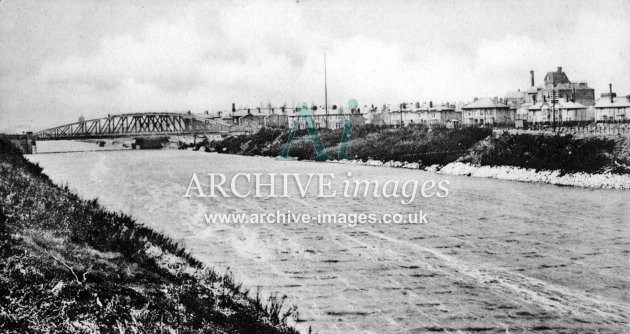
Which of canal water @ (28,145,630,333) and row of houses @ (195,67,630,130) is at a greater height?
row of houses @ (195,67,630,130)

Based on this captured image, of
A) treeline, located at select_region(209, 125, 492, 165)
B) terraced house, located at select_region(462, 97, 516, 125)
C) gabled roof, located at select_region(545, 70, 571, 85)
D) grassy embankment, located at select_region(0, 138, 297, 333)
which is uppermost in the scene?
gabled roof, located at select_region(545, 70, 571, 85)

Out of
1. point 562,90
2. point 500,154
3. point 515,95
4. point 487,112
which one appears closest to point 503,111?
point 487,112

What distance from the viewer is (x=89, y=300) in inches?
297

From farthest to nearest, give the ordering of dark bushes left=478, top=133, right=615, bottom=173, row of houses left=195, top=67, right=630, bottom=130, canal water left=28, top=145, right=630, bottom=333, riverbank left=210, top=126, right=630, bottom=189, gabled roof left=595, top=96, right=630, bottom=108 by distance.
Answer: row of houses left=195, top=67, right=630, bottom=130 → gabled roof left=595, top=96, right=630, bottom=108 → dark bushes left=478, top=133, right=615, bottom=173 → riverbank left=210, top=126, right=630, bottom=189 → canal water left=28, top=145, right=630, bottom=333

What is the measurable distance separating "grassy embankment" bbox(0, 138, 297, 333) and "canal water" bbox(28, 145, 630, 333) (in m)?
1.28

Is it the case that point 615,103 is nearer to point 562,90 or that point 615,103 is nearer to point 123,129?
point 562,90

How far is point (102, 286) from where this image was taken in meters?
8.34

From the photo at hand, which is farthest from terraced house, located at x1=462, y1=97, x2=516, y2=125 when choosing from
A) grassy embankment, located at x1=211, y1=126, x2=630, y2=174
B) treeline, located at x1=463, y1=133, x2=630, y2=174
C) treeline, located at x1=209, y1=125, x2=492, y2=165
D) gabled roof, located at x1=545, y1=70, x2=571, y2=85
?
treeline, located at x1=463, y1=133, x2=630, y2=174

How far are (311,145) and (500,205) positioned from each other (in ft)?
122

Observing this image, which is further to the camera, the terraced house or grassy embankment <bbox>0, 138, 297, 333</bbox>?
the terraced house

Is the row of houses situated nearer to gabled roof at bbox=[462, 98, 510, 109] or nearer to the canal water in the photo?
gabled roof at bbox=[462, 98, 510, 109]

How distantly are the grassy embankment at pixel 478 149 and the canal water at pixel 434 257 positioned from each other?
5.86 metres

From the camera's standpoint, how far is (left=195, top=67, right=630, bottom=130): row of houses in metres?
79.9

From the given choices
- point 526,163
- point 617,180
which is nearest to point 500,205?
point 617,180
